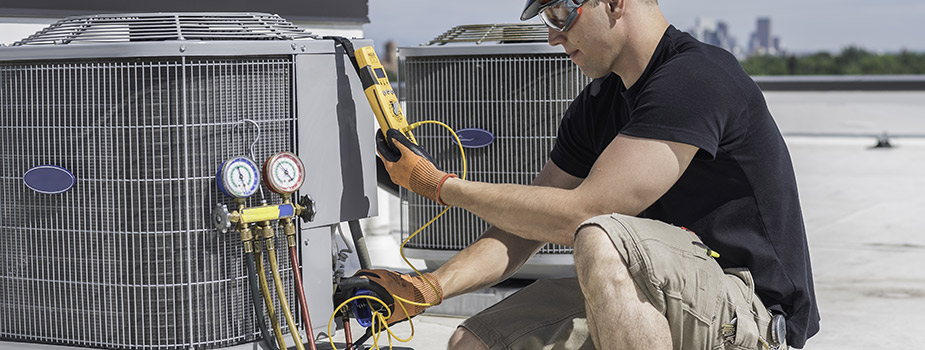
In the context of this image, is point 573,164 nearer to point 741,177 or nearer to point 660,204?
point 660,204

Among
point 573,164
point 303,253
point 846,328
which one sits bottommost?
point 846,328

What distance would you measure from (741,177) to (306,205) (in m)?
1.20

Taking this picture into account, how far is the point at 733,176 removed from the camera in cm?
271

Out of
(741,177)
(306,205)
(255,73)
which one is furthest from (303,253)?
(741,177)

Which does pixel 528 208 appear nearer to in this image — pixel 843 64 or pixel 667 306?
pixel 667 306

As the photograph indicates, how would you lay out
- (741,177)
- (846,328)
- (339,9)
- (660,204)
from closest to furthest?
1. (741,177)
2. (660,204)
3. (846,328)
4. (339,9)

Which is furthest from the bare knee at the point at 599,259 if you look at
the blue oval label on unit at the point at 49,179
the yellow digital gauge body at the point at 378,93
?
the blue oval label on unit at the point at 49,179

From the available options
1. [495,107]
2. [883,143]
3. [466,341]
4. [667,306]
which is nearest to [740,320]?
[667,306]

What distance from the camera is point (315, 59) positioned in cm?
304

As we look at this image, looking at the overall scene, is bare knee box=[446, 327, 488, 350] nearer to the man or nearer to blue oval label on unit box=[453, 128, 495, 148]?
the man

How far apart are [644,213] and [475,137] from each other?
1559 mm

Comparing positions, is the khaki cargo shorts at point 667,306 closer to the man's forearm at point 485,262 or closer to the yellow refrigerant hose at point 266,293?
the man's forearm at point 485,262

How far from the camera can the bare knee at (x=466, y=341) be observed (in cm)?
283

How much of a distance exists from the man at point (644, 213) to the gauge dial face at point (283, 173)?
270 mm
